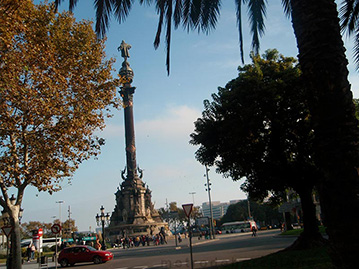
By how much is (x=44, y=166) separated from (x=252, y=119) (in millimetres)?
10373

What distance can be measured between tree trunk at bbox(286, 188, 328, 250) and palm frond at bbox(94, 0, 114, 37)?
1289 cm

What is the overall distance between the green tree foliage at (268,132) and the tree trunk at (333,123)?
9931 mm

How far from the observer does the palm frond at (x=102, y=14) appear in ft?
31.7

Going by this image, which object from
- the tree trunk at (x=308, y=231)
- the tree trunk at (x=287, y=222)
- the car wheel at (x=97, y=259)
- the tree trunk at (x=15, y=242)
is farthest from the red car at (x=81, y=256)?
the tree trunk at (x=287, y=222)

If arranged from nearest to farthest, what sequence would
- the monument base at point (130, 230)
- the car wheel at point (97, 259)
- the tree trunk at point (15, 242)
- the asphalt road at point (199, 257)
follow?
the tree trunk at point (15, 242) < the asphalt road at point (199, 257) < the car wheel at point (97, 259) < the monument base at point (130, 230)

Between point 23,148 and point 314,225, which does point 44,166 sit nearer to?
point 23,148

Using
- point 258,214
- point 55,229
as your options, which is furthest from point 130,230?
point 258,214

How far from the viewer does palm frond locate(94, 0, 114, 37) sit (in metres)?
9.66

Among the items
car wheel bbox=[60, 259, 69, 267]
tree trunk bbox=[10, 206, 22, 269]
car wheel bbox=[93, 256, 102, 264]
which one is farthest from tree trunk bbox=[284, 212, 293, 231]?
tree trunk bbox=[10, 206, 22, 269]

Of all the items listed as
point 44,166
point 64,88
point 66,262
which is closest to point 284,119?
point 64,88

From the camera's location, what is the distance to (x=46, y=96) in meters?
15.8

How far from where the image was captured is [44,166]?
54.8 ft

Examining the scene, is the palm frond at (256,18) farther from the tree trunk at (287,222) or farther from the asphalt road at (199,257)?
the tree trunk at (287,222)

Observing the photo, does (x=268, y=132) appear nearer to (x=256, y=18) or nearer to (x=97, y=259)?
(x=256, y=18)
